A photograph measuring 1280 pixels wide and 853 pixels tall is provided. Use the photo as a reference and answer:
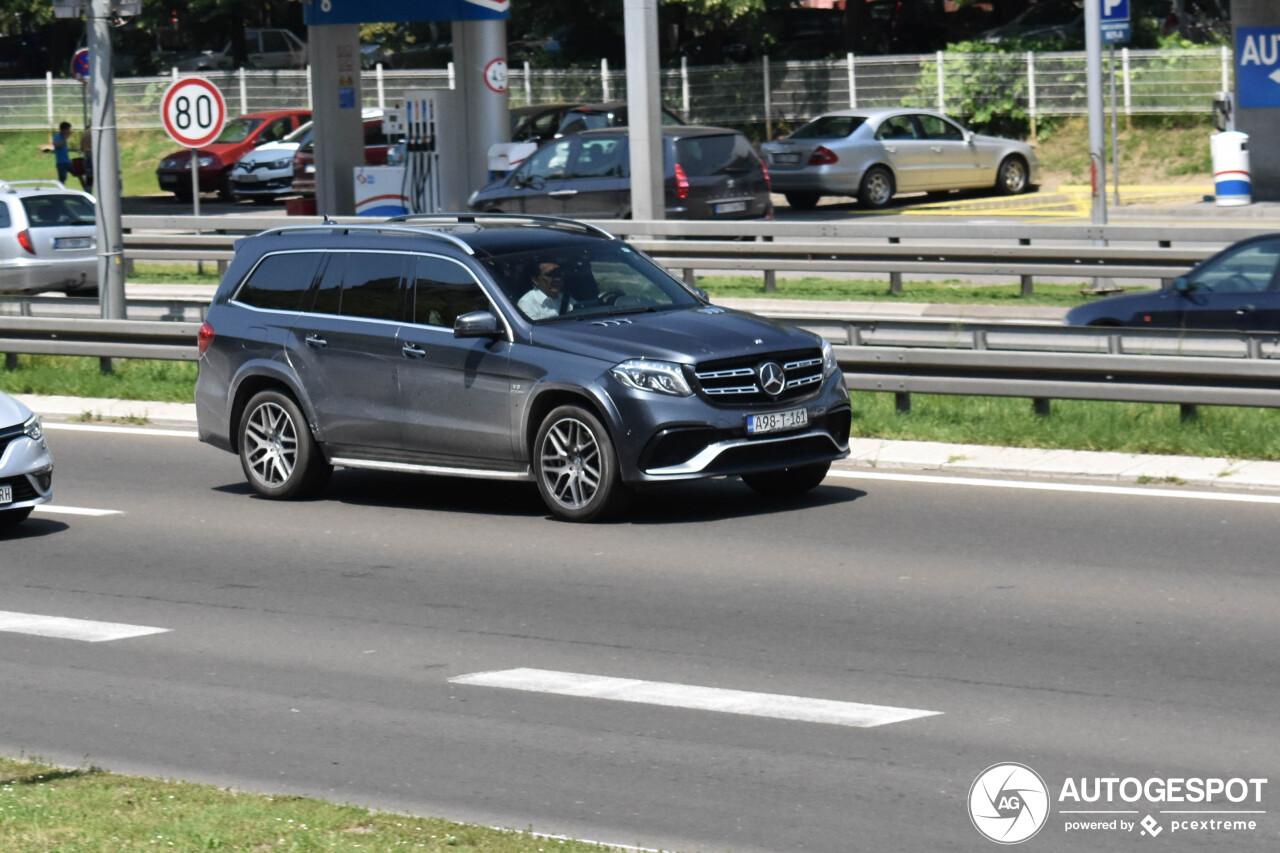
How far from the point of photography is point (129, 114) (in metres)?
54.1

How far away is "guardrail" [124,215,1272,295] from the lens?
791 inches

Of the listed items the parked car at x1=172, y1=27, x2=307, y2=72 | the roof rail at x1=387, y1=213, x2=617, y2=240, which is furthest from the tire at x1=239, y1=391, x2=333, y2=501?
the parked car at x1=172, y1=27, x2=307, y2=72

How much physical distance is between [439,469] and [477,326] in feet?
3.14

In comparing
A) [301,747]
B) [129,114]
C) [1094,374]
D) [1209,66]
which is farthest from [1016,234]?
[129,114]

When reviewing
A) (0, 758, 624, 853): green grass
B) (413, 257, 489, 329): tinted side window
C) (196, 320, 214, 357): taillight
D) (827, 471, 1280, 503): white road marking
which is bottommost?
(827, 471, 1280, 503): white road marking

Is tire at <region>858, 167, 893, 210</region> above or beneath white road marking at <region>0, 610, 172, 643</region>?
above

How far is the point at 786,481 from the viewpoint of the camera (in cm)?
1218

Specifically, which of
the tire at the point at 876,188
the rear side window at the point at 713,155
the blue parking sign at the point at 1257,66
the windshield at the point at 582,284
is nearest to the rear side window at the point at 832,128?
the tire at the point at 876,188

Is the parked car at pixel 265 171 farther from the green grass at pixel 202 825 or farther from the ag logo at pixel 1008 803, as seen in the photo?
the ag logo at pixel 1008 803

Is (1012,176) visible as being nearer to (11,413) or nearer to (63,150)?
(63,150)

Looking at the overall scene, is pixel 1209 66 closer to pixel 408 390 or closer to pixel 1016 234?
pixel 1016 234

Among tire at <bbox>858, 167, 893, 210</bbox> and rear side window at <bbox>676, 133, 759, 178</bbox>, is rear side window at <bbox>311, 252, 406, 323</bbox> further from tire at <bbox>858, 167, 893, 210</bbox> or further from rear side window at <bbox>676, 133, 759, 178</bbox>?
tire at <bbox>858, 167, 893, 210</bbox>

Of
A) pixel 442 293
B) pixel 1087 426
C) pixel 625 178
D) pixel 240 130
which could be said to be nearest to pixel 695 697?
pixel 442 293

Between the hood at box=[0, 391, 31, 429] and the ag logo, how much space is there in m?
7.20
